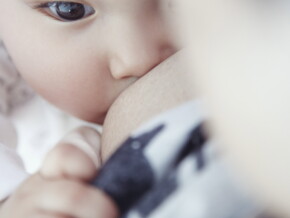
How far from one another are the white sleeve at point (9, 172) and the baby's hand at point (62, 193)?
3.9 inches

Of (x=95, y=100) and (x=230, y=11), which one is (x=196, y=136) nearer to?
(x=230, y=11)

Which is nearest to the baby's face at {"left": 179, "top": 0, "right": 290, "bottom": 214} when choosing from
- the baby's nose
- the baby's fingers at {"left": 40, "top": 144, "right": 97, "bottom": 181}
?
the baby's fingers at {"left": 40, "top": 144, "right": 97, "bottom": 181}

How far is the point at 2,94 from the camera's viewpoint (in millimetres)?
956

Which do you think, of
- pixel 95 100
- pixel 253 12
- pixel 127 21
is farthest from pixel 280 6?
pixel 95 100

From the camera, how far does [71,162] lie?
0.45m

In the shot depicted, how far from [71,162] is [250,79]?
0.59 ft

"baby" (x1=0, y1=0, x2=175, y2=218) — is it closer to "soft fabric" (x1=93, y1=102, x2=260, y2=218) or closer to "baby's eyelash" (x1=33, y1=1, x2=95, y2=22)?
"baby's eyelash" (x1=33, y1=1, x2=95, y2=22)

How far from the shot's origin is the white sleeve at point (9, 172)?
1.97ft

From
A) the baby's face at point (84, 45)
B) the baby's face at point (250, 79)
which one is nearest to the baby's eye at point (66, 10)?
the baby's face at point (84, 45)

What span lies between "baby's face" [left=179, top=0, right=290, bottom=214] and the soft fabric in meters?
0.02

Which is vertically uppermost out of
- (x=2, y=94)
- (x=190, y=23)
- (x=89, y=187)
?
(x=190, y=23)

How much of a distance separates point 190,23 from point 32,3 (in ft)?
1.24

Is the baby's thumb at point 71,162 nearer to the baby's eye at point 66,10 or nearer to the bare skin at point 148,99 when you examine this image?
the bare skin at point 148,99

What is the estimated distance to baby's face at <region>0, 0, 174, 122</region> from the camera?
63 cm
